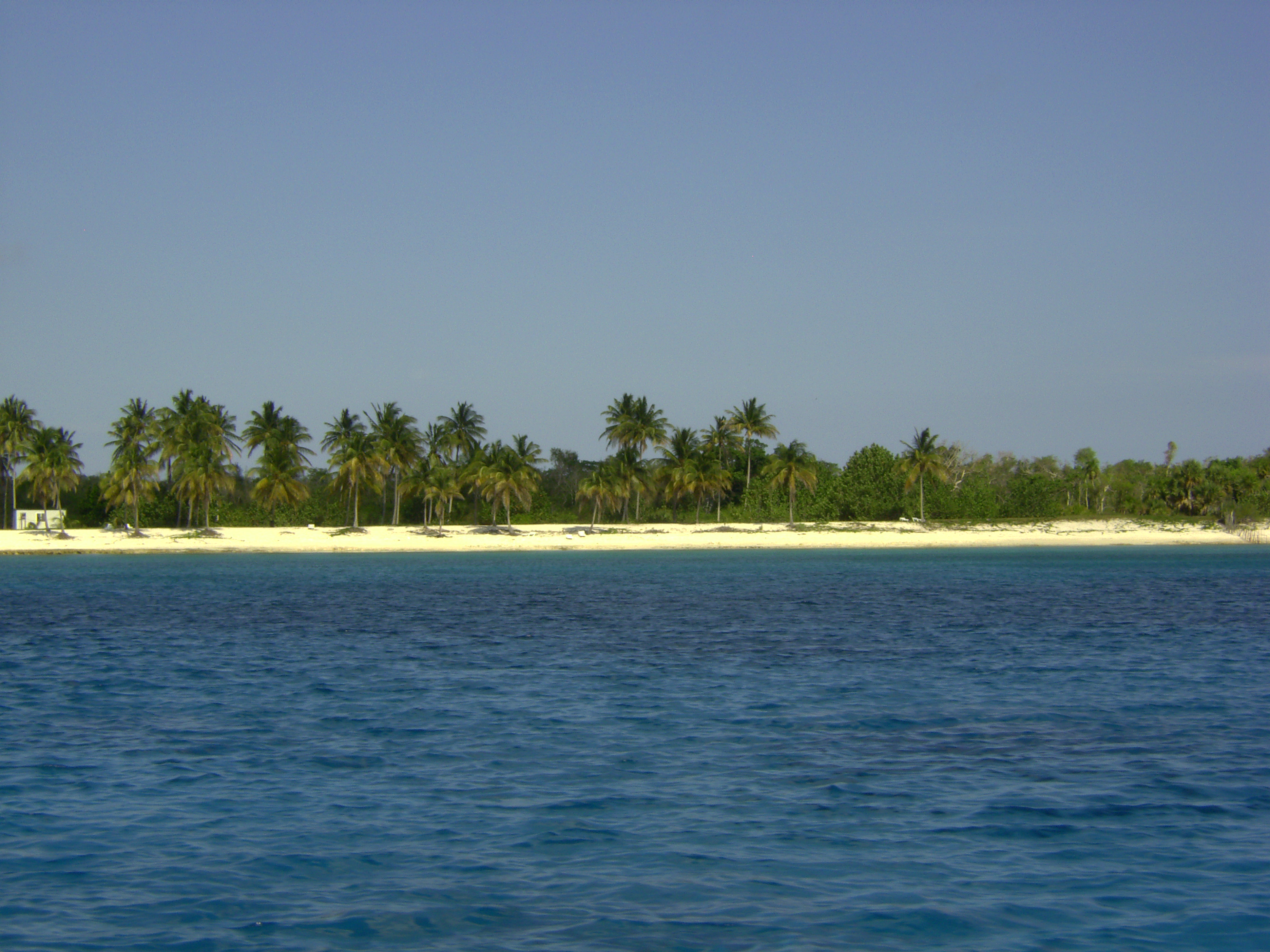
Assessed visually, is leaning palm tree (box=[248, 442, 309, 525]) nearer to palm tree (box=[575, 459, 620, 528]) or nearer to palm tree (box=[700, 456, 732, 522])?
palm tree (box=[575, 459, 620, 528])

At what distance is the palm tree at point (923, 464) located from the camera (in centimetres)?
9944

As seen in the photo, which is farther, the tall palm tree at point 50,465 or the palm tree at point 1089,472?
the palm tree at point 1089,472

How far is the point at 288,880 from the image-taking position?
10.1 metres

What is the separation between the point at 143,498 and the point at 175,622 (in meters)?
65.2

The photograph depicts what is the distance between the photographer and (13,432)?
98.8 metres

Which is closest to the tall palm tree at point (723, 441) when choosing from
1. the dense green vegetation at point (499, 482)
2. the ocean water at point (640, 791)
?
the dense green vegetation at point (499, 482)

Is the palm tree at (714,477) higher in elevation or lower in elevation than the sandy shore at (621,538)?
higher

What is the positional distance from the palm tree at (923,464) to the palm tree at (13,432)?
255ft

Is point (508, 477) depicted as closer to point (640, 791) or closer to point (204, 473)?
point (204, 473)

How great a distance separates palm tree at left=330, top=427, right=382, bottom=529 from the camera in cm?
9644

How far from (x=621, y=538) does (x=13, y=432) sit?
5400 centimetres

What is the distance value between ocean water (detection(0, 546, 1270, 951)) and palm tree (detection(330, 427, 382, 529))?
66239mm

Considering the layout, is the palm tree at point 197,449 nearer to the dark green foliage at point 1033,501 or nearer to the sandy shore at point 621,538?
the sandy shore at point 621,538

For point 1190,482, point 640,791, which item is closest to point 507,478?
point 1190,482
